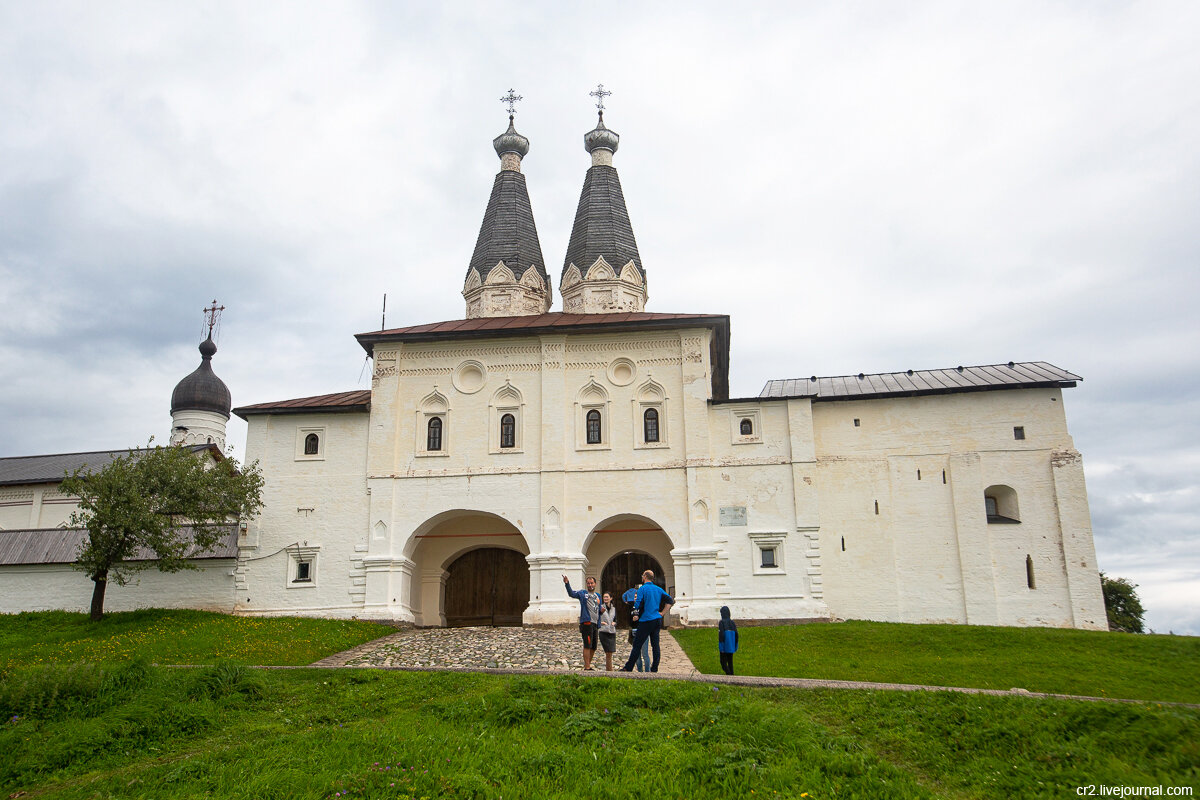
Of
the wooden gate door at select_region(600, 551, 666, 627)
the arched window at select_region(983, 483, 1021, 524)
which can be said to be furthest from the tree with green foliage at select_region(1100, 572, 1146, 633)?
the wooden gate door at select_region(600, 551, 666, 627)

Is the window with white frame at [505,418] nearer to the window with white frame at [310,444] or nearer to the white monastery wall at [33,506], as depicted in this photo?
the window with white frame at [310,444]

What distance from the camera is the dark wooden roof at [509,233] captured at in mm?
27906

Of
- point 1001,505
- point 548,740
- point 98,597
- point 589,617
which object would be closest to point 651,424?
point 1001,505

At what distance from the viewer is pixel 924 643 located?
53.5 ft

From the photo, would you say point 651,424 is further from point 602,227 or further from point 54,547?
point 54,547

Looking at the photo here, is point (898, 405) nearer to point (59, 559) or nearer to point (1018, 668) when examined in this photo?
point (1018, 668)

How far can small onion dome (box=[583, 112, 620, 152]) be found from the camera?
29922 mm

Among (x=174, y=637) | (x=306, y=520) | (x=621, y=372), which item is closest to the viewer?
(x=174, y=637)

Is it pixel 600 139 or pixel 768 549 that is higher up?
pixel 600 139

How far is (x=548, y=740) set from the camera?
8.42 m

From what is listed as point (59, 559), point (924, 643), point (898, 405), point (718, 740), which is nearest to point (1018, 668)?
point (924, 643)

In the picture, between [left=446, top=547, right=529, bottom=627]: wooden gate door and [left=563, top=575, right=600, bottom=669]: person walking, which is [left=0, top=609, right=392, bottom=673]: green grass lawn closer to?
[left=446, top=547, right=529, bottom=627]: wooden gate door

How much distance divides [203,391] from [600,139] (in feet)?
67.9

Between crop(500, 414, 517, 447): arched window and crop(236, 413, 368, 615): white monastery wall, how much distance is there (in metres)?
3.61
